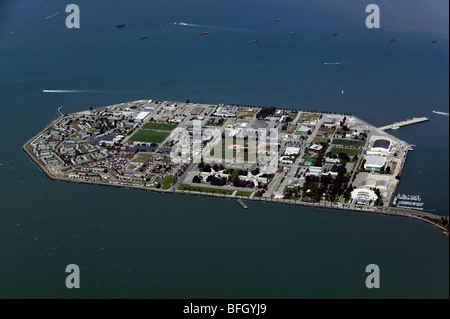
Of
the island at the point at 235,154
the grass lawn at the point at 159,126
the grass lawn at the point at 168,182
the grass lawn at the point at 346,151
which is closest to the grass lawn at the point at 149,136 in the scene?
the island at the point at 235,154

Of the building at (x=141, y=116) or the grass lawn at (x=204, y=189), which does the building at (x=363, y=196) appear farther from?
the building at (x=141, y=116)

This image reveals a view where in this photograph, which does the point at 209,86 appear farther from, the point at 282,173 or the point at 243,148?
the point at 282,173

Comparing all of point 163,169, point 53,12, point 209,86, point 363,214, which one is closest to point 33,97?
point 209,86

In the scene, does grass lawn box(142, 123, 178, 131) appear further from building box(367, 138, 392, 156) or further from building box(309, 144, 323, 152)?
building box(367, 138, 392, 156)

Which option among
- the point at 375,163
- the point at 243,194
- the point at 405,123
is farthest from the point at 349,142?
the point at 243,194

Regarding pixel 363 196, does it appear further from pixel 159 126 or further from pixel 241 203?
pixel 159 126

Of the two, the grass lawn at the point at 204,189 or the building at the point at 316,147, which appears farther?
the building at the point at 316,147
